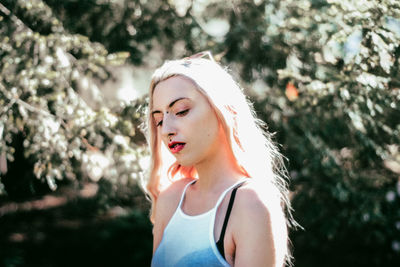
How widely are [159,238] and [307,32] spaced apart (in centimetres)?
209

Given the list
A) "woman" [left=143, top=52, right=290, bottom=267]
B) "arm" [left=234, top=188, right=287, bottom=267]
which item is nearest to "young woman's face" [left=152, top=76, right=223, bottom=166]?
"woman" [left=143, top=52, right=290, bottom=267]

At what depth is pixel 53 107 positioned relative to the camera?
272 cm

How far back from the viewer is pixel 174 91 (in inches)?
71.4

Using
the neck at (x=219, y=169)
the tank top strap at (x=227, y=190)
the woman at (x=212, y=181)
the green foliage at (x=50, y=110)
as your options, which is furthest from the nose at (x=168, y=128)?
the green foliage at (x=50, y=110)

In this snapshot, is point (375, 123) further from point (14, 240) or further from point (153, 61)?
point (14, 240)

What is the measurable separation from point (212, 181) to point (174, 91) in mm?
445

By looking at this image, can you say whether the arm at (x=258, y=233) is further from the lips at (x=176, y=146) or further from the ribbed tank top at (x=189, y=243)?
the lips at (x=176, y=146)

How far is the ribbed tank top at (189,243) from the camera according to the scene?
5.29 ft

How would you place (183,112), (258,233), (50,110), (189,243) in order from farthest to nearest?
(50,110)
(183,112)
(189,243)
(258,233)

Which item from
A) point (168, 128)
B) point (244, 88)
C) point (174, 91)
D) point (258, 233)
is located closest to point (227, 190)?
point (258, 233)

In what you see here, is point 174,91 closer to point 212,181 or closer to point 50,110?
point 212,181

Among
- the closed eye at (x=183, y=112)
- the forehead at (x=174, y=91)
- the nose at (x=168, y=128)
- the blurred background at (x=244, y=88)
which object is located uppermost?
the forehead at (x=174, y=91)

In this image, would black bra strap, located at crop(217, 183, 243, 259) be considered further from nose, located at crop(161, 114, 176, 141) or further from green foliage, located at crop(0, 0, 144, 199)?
green foliage, located at crop(0, 0, 144, 199)

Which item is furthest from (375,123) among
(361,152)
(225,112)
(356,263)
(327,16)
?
(356,263)
